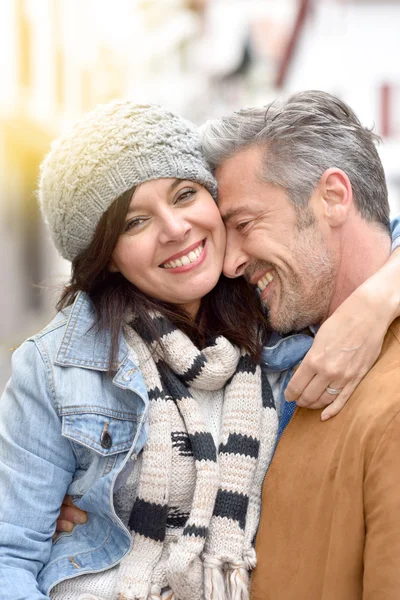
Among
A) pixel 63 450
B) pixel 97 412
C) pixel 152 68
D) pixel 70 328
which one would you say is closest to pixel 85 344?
pixel 70 328

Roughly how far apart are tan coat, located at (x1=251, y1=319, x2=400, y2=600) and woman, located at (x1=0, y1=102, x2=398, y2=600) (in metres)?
0.10

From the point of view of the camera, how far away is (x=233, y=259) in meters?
2.55

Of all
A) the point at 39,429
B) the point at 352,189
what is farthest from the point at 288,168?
the point at 39,429

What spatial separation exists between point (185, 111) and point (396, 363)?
1064cm

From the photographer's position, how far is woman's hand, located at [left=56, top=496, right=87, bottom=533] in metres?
2.30

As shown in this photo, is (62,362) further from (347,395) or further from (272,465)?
(347,395)

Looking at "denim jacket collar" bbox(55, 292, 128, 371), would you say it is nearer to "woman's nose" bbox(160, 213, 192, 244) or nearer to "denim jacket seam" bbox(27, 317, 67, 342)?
"denim jacket seam" bbox(27, 317, 67, 342)

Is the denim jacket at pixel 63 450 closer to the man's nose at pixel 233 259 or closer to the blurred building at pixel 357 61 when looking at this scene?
the man's nose at pixel 233 259

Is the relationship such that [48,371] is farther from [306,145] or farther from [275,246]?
[306,145]

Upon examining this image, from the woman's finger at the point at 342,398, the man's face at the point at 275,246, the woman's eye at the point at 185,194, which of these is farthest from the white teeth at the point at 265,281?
the woman's finger at the point at 342,398

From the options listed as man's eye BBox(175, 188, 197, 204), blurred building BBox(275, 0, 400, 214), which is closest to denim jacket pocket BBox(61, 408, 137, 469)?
man's eye BBox(175, 188, 197, 204)

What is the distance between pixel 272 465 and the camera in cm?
224

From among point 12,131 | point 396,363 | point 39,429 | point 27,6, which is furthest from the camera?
point 27,6

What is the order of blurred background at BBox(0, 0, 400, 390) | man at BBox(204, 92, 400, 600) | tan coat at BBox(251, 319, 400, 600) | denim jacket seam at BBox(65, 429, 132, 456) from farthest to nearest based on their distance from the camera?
blurred background at BBox(0, 0, 400, 390), denim jacket seam at BBox(65, 429, 132, 456), man at BBox(204, 92, 400, 600), tan coat at BBox(251, 319, 400, 600)
